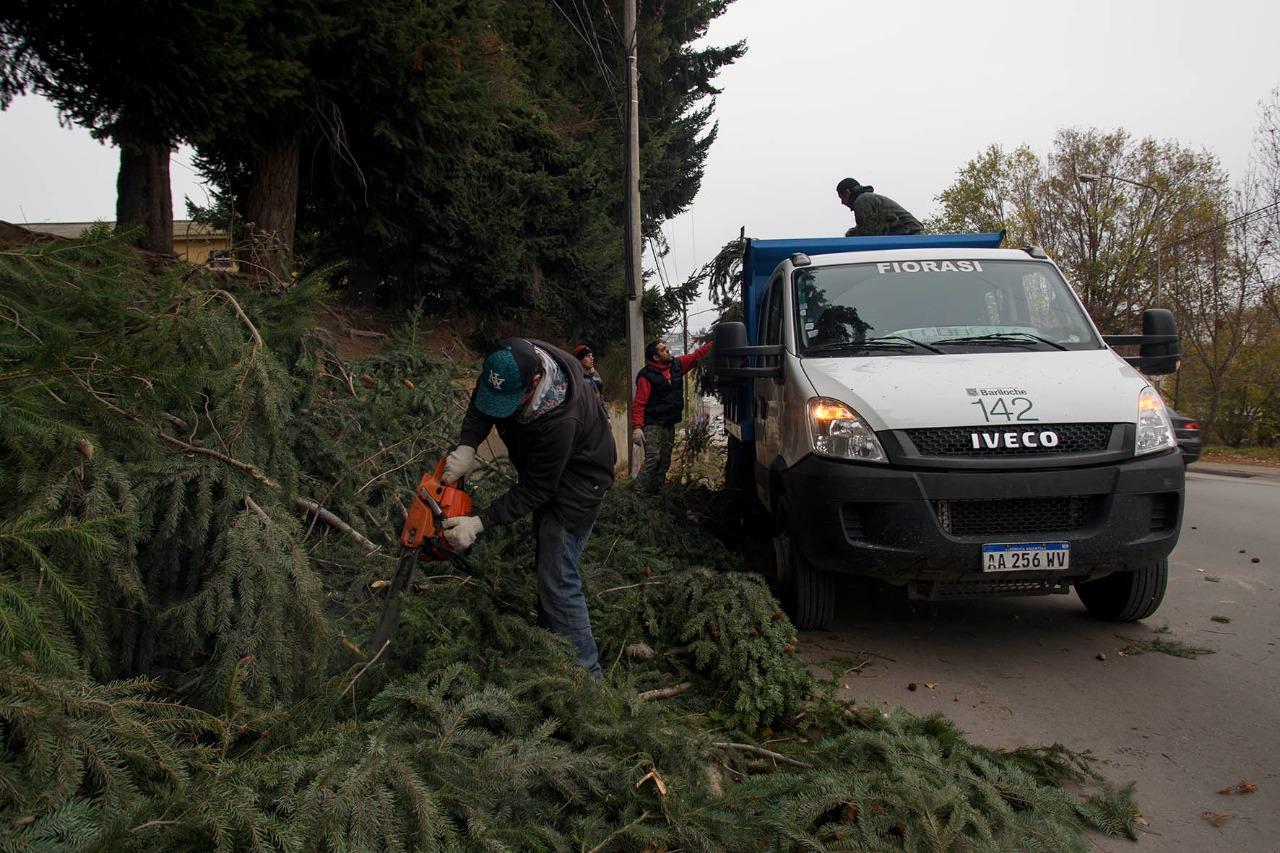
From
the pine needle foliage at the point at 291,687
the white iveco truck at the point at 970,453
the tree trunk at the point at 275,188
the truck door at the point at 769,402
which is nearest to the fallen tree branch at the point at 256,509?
the pine needle foliage at the point at 291,687

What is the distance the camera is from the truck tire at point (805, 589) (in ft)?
15.8

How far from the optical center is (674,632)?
428 cm

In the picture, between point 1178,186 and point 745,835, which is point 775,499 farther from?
point 1178,186

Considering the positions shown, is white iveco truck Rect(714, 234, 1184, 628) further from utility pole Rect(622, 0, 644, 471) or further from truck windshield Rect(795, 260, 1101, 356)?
utility pole Rect(622, 0, 644, 471)

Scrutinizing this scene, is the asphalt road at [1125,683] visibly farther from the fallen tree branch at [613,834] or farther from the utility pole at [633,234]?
the utility pole at [633,234]

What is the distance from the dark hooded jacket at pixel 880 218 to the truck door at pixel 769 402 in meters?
1.92

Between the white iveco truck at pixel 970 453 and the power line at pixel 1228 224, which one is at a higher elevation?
the power line at pixel 1228 224

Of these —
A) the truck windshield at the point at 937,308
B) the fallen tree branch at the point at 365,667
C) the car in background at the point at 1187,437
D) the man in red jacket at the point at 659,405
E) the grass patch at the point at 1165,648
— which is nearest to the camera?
the fallen tree branch at the point at 365,667

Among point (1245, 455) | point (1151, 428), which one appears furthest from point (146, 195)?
point (1245, 455)

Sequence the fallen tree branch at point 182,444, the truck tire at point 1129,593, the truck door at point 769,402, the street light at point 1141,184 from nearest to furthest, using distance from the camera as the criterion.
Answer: the fallen tree branch at point 182,444 < the truck tire at point 1129,593 < the truck door at point 769,402 < the street light at point 1141,184

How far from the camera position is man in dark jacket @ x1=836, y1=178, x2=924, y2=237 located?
7738mm

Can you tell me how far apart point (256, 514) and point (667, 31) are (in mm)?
18453

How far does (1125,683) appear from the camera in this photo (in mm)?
4148

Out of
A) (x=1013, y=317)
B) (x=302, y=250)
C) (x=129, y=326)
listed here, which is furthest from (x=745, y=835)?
(x=302, y=250)
